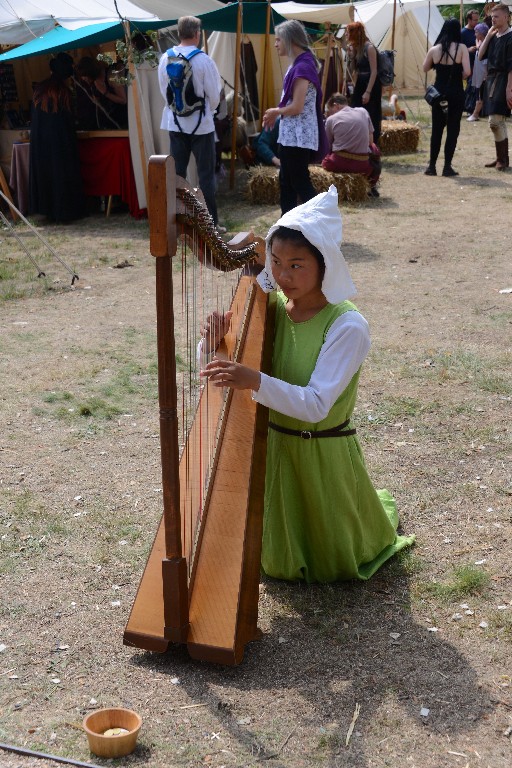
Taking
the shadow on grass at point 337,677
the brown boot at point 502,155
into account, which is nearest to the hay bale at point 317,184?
the brown boot at point 502,155

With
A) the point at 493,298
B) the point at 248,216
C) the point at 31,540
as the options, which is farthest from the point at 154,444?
the point at 248,216

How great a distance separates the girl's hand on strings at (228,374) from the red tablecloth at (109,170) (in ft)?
24.9

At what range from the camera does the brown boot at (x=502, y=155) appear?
11399mm

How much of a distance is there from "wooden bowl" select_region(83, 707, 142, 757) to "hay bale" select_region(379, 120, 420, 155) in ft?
39.5

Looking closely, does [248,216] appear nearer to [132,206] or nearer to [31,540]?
[132,206]

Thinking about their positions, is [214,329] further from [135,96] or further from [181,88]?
[135,96]

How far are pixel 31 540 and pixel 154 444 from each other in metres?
0.97

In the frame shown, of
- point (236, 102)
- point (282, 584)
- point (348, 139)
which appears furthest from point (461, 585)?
point (236, 102)

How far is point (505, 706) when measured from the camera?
7.88 ft

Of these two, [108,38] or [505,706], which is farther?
[108,38]

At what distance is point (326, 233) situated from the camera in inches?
98.7

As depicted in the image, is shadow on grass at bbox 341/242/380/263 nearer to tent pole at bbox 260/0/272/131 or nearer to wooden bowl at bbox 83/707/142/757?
tent pole at bbox 260/0/272/131

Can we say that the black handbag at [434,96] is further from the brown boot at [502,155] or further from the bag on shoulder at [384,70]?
the brown boot at [502,155]

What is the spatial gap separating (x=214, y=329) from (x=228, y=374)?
52 cm
